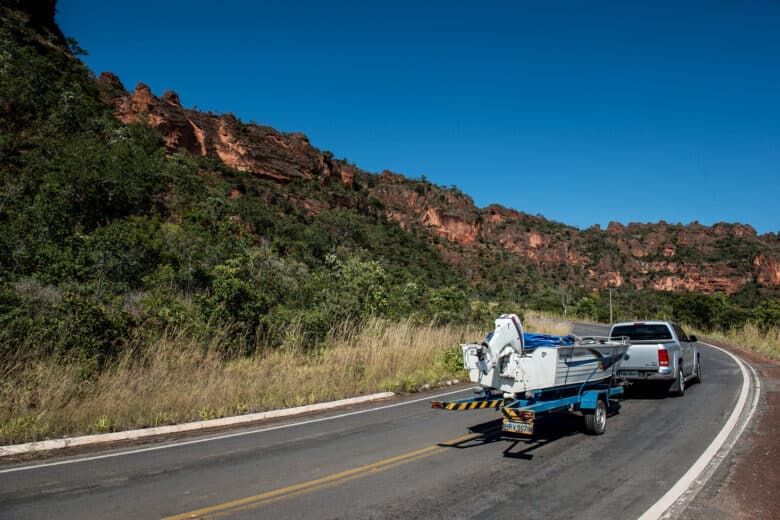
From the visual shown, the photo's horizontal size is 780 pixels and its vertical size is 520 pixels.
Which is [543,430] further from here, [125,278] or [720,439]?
[125,278]

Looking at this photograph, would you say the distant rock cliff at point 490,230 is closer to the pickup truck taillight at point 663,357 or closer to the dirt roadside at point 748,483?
the pickup truck taillight at point 663,357

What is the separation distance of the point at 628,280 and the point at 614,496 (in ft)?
462

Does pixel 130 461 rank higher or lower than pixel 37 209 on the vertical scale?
lower

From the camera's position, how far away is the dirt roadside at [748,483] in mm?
4496

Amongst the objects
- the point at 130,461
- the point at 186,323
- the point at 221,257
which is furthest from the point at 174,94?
the point at 130,461

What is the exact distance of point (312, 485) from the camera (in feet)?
16.9

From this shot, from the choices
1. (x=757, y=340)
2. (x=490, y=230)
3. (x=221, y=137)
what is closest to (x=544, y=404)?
(x=757, y=340)

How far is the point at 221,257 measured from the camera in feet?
66.2

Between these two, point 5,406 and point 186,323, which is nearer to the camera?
point 5,406

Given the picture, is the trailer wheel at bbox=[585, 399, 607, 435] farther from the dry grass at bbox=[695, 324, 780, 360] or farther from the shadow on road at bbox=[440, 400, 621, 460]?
the dry grass at bbox=[695, 324, 780, 360]

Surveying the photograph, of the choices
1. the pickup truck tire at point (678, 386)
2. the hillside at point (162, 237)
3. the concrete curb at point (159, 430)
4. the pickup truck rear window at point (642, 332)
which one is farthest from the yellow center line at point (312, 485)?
the pickup truck rear window at point (642, 332)

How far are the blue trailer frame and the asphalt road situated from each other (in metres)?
0.32

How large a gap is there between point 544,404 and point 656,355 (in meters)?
5.39

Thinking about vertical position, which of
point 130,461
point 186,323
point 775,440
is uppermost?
point 186,323
